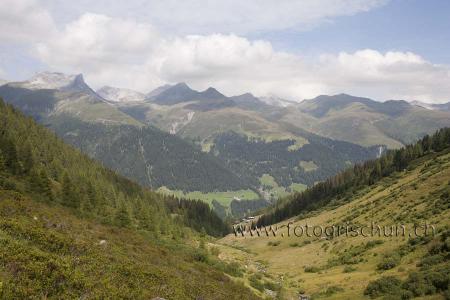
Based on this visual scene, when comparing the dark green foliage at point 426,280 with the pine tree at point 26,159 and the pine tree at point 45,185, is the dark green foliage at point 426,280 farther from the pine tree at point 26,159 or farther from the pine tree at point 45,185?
the pine tree at point 26,159

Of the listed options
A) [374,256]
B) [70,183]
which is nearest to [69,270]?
[374,256]

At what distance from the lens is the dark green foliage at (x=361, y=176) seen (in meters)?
147

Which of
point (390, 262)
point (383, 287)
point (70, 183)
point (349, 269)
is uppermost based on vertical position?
point (70, 183)

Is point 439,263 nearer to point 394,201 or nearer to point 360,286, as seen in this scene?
point 360,286

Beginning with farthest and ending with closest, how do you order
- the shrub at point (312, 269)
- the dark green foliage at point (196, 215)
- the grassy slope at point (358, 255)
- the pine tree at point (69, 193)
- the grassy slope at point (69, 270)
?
the dark green foliage at point (196, 215) → the pine tree at point (69, 193) → the shrub at point (312, 269) → the grassy slope at point (358, 255) → the grassy slope at point (69, 270)

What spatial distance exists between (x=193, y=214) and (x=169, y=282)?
16730 cm

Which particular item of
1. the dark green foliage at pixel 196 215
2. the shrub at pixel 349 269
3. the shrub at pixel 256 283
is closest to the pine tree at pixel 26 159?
the shrub at pixel 256 283

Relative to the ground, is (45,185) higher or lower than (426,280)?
higher

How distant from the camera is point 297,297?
148ft

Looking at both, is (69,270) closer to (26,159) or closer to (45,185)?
(45,185)

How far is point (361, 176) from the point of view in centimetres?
16025

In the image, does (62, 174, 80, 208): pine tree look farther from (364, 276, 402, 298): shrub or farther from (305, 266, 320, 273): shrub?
(364, 276, 402, 298): shrub

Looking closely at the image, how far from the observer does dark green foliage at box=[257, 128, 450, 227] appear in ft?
481

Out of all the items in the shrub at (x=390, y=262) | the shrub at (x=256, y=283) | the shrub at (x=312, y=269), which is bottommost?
the shrub at (x=312, y=269)
